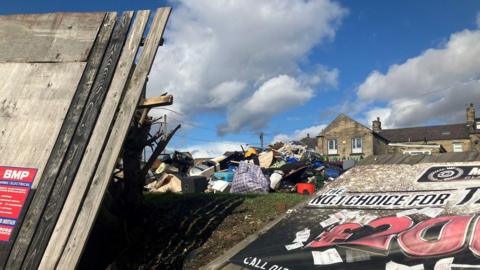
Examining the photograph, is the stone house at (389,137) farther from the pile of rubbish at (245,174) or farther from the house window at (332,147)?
the pile of rubbish at (245,174)

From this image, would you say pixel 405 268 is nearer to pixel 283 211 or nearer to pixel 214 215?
pixel 283 211

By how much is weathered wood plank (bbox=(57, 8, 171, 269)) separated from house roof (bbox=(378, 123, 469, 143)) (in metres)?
65.8

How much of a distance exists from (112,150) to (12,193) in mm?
1209

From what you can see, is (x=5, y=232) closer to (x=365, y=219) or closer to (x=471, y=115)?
(x=365, y=219)

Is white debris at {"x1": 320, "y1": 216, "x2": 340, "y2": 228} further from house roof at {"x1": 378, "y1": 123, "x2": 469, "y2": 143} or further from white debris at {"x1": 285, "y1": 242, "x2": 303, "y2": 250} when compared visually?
house roof at {"x1": 378, "y1": 123, "x2": 469, "y2": 143}

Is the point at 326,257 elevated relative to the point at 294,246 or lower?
lower

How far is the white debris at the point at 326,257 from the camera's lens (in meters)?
5.00

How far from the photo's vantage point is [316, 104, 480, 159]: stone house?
179 ft

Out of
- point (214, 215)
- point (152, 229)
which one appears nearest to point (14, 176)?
point (152, 229)

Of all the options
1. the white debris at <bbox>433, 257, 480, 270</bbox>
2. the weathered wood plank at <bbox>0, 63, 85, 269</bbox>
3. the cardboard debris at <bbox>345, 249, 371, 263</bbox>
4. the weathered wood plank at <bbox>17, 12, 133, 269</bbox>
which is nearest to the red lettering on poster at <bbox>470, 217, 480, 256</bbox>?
the white debris at <bbox>433, 257, 480, 270</bbox>

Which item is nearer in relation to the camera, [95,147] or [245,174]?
[95,147]

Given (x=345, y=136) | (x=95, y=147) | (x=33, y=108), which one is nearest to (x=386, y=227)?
(x=95, y=147)

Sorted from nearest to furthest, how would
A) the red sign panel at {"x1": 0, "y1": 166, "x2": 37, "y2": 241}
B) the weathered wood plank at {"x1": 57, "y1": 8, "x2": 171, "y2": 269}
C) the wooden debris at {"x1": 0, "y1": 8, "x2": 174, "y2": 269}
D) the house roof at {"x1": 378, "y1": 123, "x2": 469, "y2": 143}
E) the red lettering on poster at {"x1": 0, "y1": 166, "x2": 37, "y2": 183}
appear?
the weathered wood plank at {"x1": 57, "y1": 8, "x2": 171, "y2": 269} → the wooden debris at {"x1": 0, "y1": 8, "x2": 174, "y2": 269} → the red sign panel at {"x1": 0, "y1": 166, "x2": 37, "y2": 241} → the red lettering on poster at {"x1": 0, "y1": 166, "x2": 37, "y2": 183} → the house roof at {"x1": 378, "y1": 123, "x2": 469, "y2": 143}

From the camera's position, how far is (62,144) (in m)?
4.58
